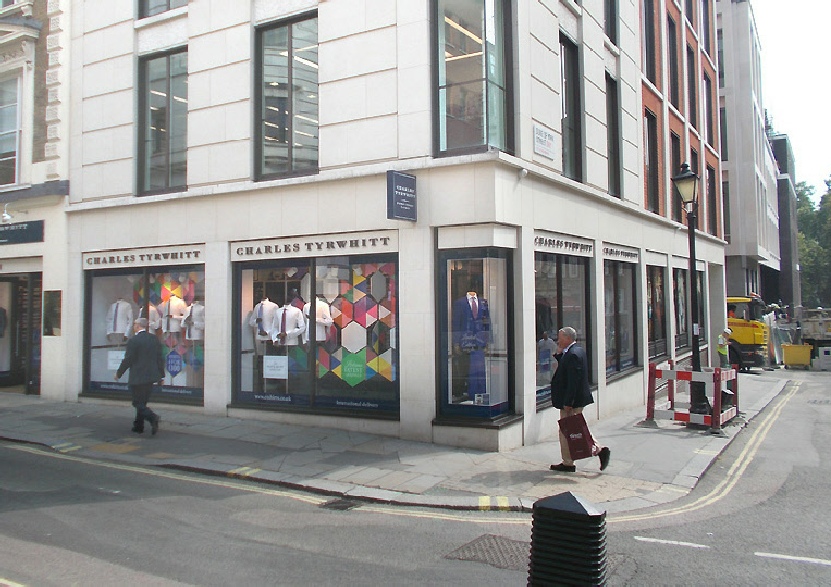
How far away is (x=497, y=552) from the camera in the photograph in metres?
5.67

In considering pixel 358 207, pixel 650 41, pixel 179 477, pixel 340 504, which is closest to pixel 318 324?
pixel 358 207

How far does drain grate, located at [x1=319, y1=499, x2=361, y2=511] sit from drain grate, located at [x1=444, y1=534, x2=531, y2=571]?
68.7 inches

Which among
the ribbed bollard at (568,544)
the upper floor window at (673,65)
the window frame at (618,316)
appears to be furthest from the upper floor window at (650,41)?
the ribbed bollard at (568,544)

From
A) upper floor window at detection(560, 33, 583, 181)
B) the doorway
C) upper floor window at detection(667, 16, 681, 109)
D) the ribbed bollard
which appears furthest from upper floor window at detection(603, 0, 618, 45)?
the doorway

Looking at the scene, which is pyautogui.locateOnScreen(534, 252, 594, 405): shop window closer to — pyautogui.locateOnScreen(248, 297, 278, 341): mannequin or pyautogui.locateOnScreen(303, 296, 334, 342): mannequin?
pyautogui.locateOnScreen(303, 296, 334, 342): mannequin

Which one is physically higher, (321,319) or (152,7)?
(152,7)

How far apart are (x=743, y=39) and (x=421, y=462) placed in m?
40.0

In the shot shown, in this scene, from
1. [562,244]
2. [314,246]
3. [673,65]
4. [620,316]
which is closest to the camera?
[314,246]

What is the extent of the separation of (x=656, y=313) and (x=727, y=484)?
10492mm

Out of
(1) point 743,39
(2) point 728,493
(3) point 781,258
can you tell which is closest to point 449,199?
(2) point 728,493

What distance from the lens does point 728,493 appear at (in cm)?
798

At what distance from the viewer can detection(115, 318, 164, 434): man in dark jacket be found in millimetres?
10586

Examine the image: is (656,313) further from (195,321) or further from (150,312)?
(150,312)

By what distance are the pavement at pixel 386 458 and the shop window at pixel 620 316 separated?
96.1 inches
